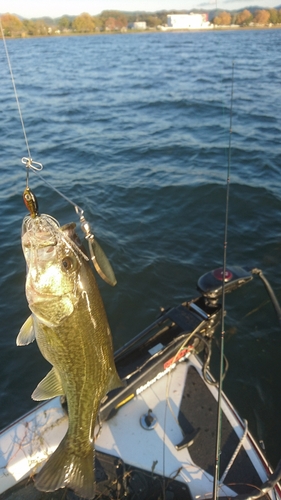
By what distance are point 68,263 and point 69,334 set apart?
1.65 feet

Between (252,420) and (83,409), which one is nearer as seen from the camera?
(83,409)

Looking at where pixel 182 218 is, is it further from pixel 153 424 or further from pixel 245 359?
pixel 153 424

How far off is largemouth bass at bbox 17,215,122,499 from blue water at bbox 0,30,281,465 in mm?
2514

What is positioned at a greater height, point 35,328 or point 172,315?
point 35,328

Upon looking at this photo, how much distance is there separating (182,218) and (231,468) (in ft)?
20.5

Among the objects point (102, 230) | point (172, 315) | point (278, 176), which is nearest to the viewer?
point (172, 315)

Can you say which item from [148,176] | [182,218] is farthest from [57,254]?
[148,176]

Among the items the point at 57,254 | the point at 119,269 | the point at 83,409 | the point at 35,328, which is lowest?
the point at 119,269

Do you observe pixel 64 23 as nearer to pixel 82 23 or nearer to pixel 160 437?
pixel 82 23

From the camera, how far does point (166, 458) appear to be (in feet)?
11.2

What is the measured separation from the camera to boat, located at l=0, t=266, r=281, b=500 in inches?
127

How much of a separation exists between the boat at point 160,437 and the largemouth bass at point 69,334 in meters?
0.77

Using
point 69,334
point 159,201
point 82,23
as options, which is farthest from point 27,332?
point 82,23

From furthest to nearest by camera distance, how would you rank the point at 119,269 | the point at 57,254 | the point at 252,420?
the point at 119,269, the point at 252,420, the point at 57,254
